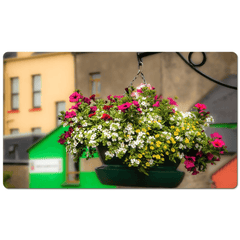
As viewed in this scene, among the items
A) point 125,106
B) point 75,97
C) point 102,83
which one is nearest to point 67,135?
point 75,97

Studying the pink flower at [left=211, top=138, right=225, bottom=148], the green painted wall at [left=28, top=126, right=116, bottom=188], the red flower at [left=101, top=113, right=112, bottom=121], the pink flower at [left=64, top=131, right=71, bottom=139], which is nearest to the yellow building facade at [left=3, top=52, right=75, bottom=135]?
the green painted wall at [left=28, top=126, right=116, bottom=188]

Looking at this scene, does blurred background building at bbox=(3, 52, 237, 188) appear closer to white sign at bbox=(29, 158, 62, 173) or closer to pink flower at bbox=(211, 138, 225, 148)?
white sign at bbox=(29, 158, 62, 173)

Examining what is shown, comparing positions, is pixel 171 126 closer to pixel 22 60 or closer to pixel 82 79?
pixel 82 79

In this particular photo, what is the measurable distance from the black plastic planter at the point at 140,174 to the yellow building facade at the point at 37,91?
157cm

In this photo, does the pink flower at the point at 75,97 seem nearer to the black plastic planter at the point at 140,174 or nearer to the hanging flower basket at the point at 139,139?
the hanging flower basket at the point at 139,139

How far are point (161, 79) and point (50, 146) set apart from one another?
56.8 inches

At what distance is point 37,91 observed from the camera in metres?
3.15

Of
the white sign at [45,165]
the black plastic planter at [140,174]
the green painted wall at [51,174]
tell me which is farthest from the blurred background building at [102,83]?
the black plastic planter at [140,174]

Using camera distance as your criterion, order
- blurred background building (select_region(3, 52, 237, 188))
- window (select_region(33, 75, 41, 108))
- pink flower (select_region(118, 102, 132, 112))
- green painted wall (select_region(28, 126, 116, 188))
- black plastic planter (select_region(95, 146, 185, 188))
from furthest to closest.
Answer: window (select_region(33, 75, 41, 108)) < green painted wall (select_region(28, 126, 116, 188)) < blurred background building (select_region(3, 52, 237, 188)) < black plastic planter (select_region(95, 146, 185, 188)) < pink flower (select_region(118, 102, 132, 112))

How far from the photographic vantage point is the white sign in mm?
3031

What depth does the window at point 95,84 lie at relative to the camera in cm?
303

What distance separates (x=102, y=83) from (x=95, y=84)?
0.29 feet

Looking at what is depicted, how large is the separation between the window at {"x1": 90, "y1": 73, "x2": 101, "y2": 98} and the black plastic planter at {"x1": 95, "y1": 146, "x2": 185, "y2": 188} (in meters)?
1.43

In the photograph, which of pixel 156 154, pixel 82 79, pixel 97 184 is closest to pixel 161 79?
pixel 82 79
